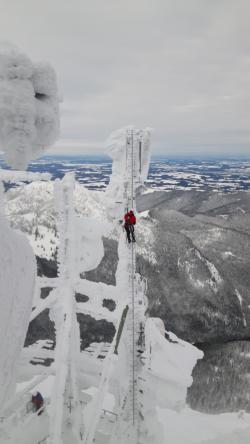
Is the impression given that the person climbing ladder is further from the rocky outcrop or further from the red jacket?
the rocky outcrop

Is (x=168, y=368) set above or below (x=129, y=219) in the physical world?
below

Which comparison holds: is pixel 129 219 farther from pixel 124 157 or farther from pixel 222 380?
pixel 222 380

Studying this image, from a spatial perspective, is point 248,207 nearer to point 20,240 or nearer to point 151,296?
point 151,296

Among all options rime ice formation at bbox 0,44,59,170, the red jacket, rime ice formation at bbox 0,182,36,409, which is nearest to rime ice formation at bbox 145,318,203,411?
the red jacket

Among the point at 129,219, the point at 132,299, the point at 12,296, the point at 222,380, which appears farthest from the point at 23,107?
the point at 222,380

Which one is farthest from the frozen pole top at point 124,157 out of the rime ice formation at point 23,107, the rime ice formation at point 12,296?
the rime ice formation at point 12,296

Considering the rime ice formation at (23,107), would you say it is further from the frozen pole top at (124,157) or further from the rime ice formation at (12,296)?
the frozen pole top at (124,157)
